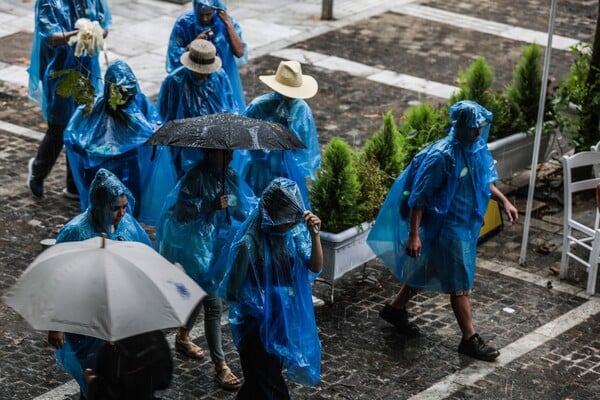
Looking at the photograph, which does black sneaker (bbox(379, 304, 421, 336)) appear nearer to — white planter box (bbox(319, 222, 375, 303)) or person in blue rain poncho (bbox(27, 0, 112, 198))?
white planter box (bbox(319, 222, 375, 303))

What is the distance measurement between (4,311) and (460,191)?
11.3 feet

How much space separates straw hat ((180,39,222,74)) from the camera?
386 inches

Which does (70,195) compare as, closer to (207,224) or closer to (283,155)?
(283,155)

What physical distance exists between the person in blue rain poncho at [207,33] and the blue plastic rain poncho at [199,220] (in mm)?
3194

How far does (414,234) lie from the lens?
8.52 m

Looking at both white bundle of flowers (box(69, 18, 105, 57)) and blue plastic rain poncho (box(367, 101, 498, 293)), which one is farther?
white bundle of flowers (box(69, 18, 105, 57))

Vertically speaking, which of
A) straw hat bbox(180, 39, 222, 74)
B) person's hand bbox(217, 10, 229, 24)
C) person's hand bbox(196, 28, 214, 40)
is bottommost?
person's hand bbox(196, 28, 214, 40)

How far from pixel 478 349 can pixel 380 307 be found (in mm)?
1027

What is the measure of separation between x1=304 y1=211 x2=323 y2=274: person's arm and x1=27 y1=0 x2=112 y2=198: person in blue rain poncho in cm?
430

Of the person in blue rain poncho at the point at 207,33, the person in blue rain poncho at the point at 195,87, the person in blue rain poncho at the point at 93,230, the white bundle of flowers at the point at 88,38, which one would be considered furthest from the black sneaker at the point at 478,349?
the white bundle of flowers at the point at 88,38

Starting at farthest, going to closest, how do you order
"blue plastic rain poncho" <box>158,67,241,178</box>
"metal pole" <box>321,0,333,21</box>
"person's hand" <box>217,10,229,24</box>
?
1. "metal pole" <box>321,0,333,21</box>
2. "person's hand" <box>217,10,229,24</box>
3. "blue plastic rain poncho" <box>158,67,241,178</box>

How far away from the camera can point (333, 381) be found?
8.35m

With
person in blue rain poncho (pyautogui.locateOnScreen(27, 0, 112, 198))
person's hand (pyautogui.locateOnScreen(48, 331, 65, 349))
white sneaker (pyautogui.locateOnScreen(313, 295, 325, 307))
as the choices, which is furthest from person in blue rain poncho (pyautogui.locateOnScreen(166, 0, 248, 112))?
person's hand (pyautogui.locateOnScreen(48, 331, 65, 349))

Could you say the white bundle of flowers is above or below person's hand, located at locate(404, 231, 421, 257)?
above
